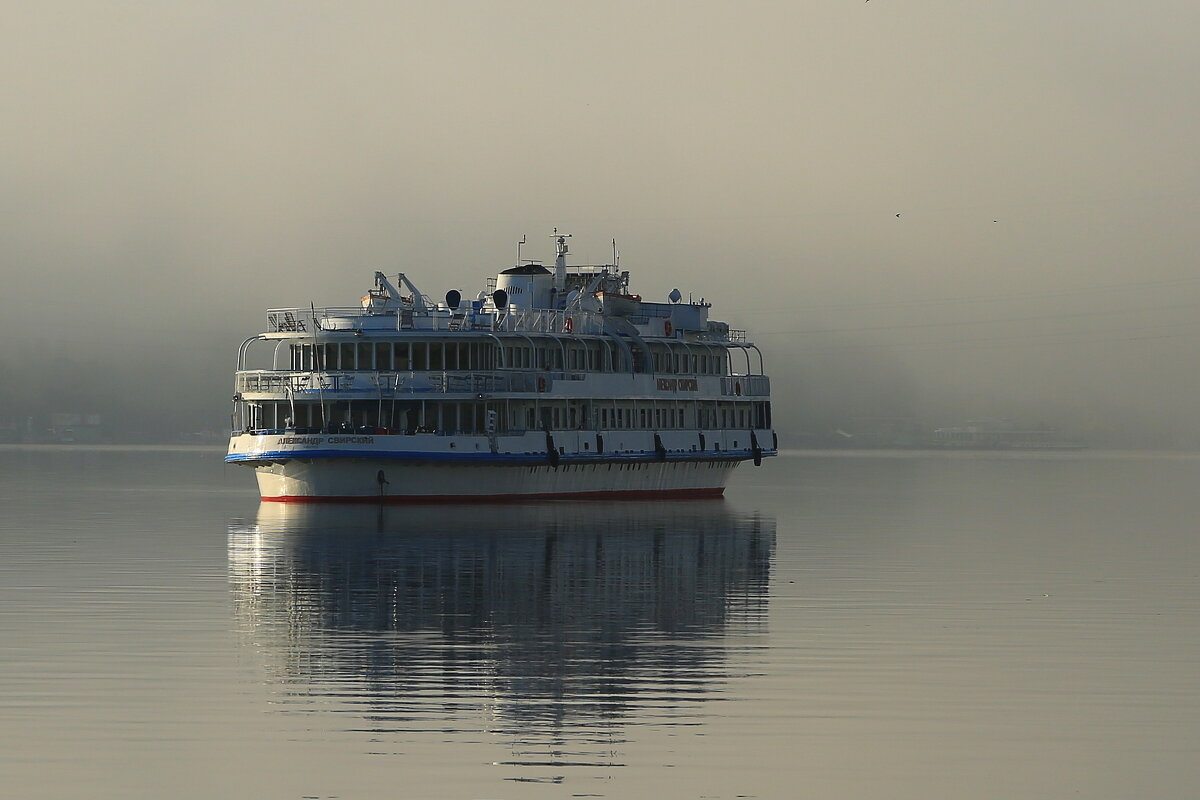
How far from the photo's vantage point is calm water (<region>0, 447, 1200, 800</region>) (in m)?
22.9

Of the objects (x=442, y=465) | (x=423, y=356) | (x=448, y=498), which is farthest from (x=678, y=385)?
(x=442, y=465)

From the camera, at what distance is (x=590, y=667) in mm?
30969

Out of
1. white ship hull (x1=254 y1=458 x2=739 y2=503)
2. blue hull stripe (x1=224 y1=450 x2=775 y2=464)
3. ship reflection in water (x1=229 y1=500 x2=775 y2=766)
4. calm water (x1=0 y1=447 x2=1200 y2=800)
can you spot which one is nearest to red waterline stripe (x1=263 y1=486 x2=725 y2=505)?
white ship hull (x1=254 y1=458 x2=739 y2=503)

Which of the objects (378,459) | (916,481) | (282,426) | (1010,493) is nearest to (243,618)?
(378,459)

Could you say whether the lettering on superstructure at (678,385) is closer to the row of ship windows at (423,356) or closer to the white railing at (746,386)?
the white railing at (746,386)

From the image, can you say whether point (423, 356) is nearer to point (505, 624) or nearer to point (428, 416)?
point (428, 416)

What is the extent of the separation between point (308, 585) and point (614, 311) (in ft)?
194

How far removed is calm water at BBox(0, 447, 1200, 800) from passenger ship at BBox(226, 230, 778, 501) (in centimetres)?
1976

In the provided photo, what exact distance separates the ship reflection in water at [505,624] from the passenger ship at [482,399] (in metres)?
16.0

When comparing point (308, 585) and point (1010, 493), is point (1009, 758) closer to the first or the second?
point (308, 585)

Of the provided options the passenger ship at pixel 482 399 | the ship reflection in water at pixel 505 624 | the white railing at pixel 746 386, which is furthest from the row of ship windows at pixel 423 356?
the ship reflection in water at pixel 505 624

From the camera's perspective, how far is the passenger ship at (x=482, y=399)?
85750mm

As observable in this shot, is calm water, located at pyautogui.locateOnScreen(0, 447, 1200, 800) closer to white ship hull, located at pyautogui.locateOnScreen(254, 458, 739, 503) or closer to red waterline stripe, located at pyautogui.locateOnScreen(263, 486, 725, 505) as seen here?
white ship hull, located at pyautogui.locateOnScreen(254, 458, 739, 503)

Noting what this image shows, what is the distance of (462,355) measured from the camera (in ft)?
296
